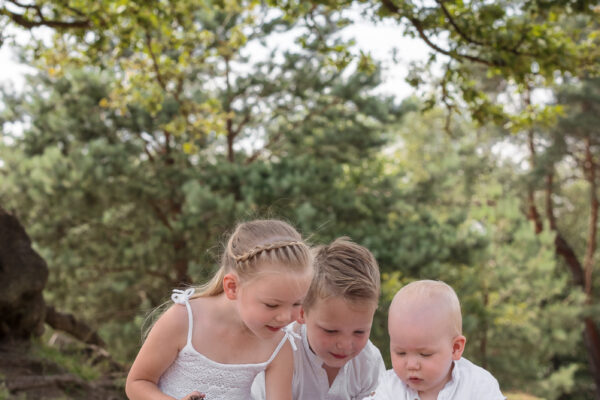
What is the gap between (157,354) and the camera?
2.37 meters

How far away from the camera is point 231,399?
2561mm

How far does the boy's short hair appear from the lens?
2510 mm

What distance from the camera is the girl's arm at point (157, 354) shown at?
7.68 ft

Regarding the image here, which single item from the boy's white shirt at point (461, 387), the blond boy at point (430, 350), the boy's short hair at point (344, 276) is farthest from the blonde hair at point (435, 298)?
the boy's short hair at point (344, 276)

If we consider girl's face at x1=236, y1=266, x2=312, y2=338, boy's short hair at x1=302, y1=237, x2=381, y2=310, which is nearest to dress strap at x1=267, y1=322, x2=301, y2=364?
boy's short hair at x1=302, y1=237, x2=381, y2=310

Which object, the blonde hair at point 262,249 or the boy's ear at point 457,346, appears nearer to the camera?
the boy's ear at point 457,346

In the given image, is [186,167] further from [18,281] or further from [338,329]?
[338,329]

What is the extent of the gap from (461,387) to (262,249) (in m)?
0.90

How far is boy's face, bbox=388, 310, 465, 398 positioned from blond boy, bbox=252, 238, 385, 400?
379 mm

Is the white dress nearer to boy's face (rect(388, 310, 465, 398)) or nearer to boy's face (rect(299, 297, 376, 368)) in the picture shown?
boy's face (rect(299, 297, 376, 368))

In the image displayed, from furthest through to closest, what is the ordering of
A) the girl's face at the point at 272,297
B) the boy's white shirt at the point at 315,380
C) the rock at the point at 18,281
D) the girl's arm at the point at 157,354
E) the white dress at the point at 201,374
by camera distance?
1. the rock at the point at 18,281
2. the boy's white shirt at the point at 315,380
3. the white dress at the point at 201,374
4. the girl's arm at the point at 157,354
5. the girl's face at the point at 272,297

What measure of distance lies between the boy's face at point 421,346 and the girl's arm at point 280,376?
558mm

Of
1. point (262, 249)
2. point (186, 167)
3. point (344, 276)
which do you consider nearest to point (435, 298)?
point (344, 276)

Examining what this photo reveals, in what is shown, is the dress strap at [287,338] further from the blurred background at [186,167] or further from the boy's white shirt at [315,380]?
the blurred background at [186,167]
